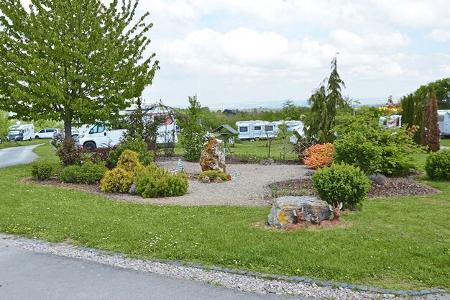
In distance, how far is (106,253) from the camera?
674cm

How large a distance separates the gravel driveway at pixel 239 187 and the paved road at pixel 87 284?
439 centimetres

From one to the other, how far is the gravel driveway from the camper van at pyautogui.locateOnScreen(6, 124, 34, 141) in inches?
1366

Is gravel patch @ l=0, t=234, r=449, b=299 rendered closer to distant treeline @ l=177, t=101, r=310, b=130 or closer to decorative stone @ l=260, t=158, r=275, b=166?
decorative stone @ l=260, t=158, r=275, b=166

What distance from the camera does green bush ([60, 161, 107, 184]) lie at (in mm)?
13586

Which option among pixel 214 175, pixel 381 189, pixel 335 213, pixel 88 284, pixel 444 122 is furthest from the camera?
pixel 444 122

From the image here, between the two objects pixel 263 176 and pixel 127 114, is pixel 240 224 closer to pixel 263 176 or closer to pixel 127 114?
pixel 263 176

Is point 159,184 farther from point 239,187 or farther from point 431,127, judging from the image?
point 431,127

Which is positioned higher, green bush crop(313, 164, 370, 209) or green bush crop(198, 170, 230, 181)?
green bush crop(313, 164, 370, 209)

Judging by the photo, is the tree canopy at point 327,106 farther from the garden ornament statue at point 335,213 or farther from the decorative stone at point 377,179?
the garden ornament statue at point 335,213

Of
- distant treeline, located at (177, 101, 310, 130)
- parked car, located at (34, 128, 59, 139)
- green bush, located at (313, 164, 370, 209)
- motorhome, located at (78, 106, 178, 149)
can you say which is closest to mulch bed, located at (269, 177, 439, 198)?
green bush, located at (313, 164, 370, 209)

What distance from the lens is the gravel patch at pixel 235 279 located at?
5129 millimetres

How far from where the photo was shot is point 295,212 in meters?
7.71

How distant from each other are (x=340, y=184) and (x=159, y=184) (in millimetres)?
4534

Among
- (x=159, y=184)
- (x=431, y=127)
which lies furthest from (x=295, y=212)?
(x=431, y=127)
